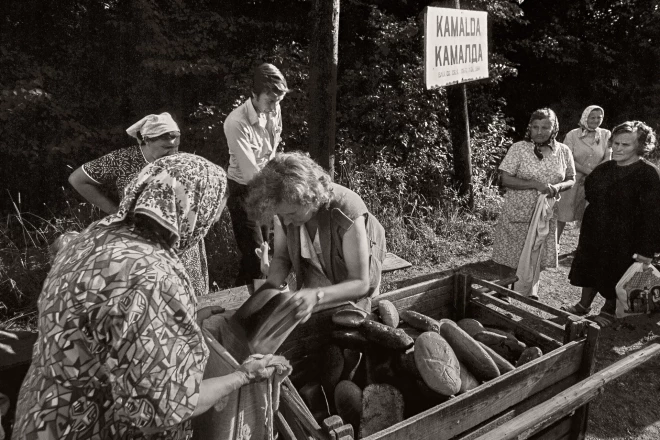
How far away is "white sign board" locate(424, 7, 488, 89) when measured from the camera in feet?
17.0

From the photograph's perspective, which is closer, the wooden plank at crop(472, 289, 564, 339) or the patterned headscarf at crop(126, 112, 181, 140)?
the wooden plank at crop(472, 289, 564, 339)

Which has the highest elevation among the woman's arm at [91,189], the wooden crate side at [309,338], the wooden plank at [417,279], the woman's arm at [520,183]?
the woman's arm at [91,189]

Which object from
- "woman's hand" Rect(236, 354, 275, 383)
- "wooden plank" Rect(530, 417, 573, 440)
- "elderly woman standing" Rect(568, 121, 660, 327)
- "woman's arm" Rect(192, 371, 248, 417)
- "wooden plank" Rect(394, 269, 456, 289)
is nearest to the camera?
"woman's arm" Rect(192, 371, 248, 417)

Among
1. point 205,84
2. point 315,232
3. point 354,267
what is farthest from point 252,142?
point 205,84

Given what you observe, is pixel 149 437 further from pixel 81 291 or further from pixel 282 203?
pixel 282 203

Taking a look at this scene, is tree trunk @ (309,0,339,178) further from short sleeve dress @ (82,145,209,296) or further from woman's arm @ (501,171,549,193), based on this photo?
short sleeve dress @ (82,145,209,296)

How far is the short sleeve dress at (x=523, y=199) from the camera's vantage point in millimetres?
4500

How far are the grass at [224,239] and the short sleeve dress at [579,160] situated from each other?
1388mm

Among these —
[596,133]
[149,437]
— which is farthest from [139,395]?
[596,133]

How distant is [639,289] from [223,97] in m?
6.29

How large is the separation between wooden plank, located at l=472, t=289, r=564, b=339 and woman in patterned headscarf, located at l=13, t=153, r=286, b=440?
87.0 inches

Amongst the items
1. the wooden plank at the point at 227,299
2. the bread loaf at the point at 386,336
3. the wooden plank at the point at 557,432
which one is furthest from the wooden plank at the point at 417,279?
the bread loaf at the point at 386,336

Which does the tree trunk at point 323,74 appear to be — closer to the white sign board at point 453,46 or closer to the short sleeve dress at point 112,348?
the white sign board at point 453,46

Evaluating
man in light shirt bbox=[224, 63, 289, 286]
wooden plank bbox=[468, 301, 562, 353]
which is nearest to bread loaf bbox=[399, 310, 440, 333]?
wooden plank bbox=[468, 301, 562, 353]
